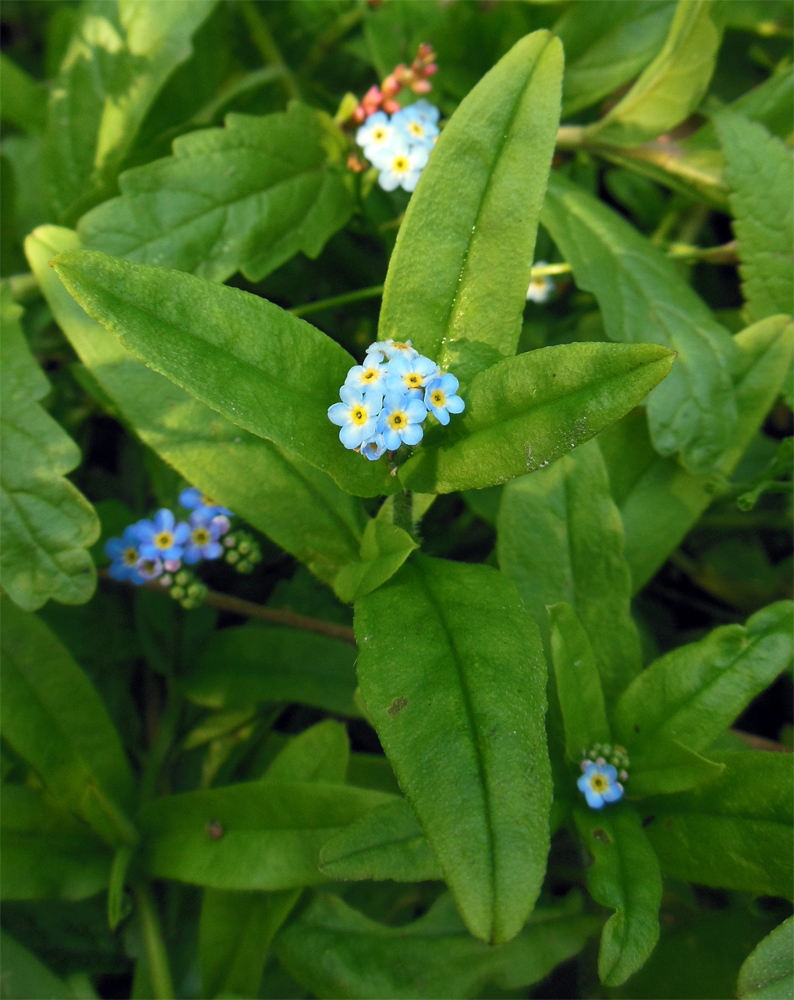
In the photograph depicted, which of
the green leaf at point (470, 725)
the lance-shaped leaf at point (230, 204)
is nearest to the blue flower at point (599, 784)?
the green leaf at point (470, 725)

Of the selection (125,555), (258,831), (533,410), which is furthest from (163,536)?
(533,410)

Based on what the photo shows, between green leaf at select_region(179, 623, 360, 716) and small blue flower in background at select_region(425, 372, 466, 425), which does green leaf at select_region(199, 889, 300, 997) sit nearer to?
green leaf at select_region(179, 623, 360, 716)

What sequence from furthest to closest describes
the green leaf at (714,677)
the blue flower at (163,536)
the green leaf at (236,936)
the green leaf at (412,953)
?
1. the blue flower at (163,536)
2. the green leaf at (236,936)
3. the green leaf at (412,953)
4. the green leaf at (714,677)

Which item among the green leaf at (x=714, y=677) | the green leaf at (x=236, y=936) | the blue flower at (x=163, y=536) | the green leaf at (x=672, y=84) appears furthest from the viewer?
the green leaf at (x=672, y=84)

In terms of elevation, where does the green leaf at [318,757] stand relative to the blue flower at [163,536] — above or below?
below

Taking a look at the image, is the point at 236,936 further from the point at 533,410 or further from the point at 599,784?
the point at 533,410

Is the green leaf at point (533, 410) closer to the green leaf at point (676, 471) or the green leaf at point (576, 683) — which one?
the green leaf at point (576, 683)


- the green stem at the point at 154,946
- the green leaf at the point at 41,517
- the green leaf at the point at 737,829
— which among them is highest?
the green leaf at the point at 41,517

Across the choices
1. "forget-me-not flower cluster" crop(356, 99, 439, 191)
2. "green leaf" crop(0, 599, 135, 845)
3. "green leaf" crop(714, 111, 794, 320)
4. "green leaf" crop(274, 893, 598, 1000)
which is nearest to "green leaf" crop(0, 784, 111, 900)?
"green leaf" crop(0, 599, 135, 845)
